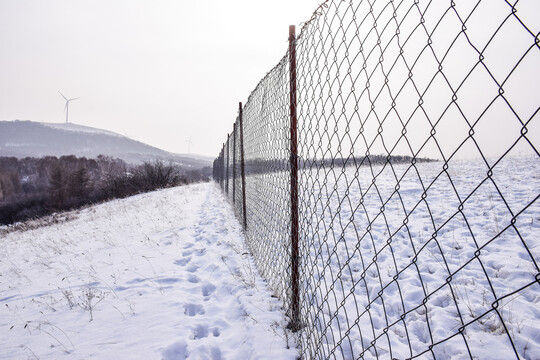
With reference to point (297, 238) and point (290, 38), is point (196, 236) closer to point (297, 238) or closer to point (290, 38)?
point (297, 238)

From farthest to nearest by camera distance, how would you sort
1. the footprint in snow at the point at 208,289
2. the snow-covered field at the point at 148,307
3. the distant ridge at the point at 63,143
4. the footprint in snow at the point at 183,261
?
1. the distant ridge at the point at 63,143
2. the footprint in snow at the point at 183,261
3. the footprint in snow at the point at 208,289
4. the snow-covered field at the point at 148,307

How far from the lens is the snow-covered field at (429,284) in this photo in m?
1.60

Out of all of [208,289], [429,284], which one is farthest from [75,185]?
[429,284]

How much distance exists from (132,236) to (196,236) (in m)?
1.65

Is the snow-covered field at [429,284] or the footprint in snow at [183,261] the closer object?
the snow-covered field at [429,284]

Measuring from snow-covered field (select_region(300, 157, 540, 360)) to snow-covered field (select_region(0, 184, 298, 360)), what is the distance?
1.87 ft

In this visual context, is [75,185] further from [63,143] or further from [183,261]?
[63,143]

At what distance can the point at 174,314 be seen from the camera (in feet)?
9.29

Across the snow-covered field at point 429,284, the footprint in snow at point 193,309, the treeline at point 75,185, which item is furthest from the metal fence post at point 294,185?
the treeline at point 75,185

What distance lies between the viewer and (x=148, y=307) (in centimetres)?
301

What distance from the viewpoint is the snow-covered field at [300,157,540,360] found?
1604 millimetres

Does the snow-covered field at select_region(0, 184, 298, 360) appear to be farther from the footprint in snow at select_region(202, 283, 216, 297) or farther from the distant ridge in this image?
the distant ridge

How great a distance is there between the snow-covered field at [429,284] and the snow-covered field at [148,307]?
0.57m

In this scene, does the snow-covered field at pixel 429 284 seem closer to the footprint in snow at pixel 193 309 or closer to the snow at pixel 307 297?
the snow at pixel 307 297
